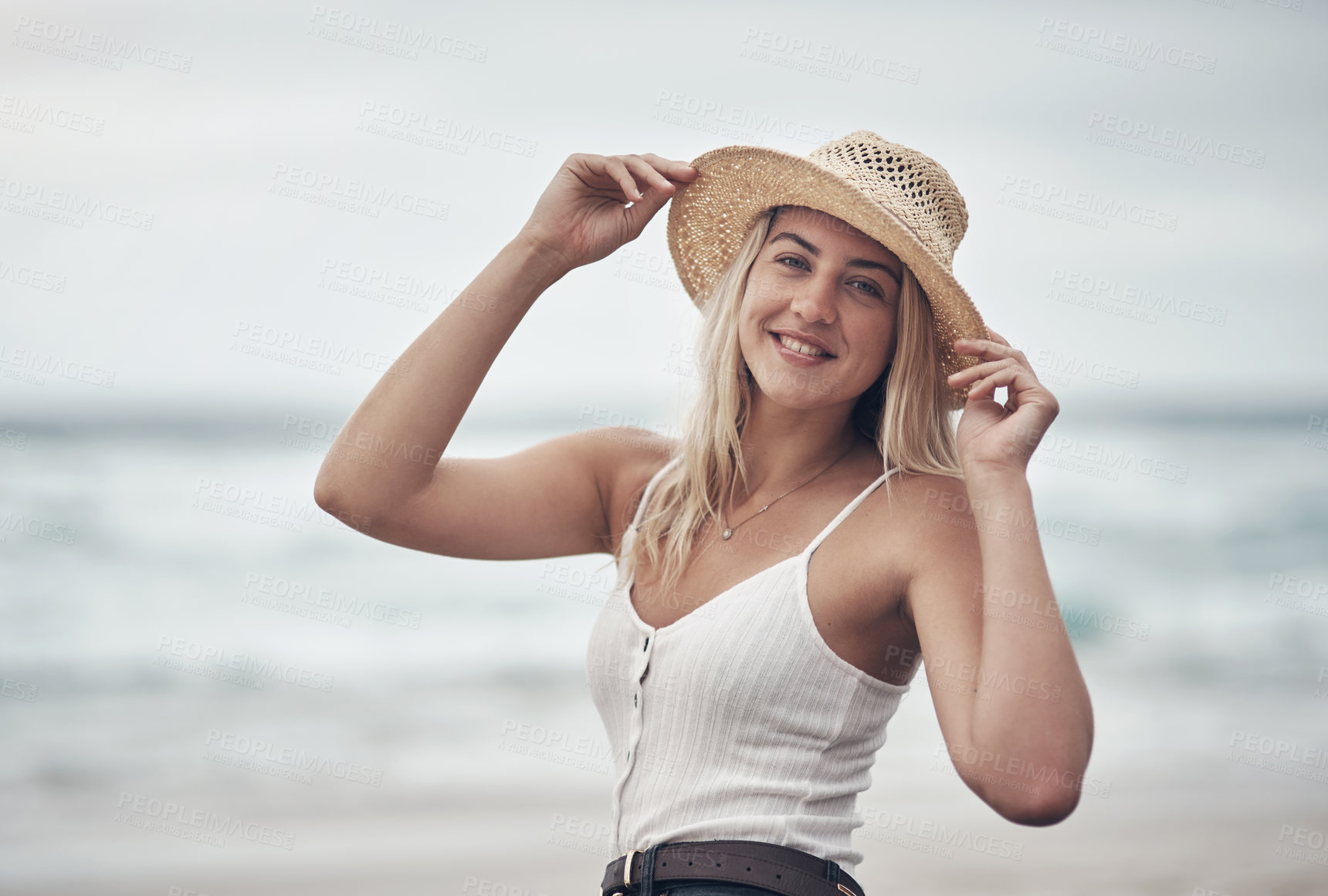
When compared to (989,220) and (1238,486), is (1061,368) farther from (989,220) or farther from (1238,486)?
(1238,486)

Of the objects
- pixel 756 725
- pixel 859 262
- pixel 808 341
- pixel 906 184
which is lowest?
pixel 756 725

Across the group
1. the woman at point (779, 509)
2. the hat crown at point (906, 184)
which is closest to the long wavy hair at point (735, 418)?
the woman at point (779, 509)

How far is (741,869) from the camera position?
1.71 m

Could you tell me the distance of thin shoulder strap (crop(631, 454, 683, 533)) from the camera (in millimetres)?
2209

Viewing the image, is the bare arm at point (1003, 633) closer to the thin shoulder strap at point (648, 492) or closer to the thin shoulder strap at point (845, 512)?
the thin shoulder strap at point (845, 512)

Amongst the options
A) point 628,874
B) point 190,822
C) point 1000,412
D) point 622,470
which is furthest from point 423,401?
point 190,822

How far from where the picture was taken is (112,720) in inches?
266

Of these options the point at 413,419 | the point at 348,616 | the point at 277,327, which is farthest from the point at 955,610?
the point at 277,327

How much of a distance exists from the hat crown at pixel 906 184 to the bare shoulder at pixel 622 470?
706mm

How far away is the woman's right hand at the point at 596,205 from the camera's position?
6.84 feet

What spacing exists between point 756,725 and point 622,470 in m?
0.70

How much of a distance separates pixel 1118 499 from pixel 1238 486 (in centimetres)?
173

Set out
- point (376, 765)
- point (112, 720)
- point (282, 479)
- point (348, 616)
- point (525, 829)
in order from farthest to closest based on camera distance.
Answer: point (282, 479)
point (348, 616)
point (112, 720)
point (376, 765)
point (525, 829)

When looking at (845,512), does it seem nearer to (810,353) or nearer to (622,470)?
(810,353)
